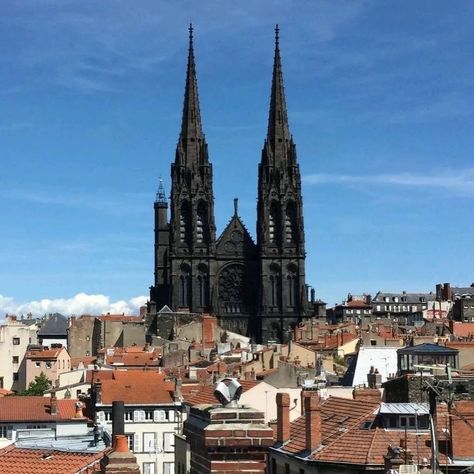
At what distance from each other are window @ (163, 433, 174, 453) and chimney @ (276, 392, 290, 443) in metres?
23.2

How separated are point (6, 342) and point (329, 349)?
3009 cm

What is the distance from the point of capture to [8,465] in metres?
25.6

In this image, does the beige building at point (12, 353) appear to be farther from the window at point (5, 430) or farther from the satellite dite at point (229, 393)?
the satellite dite at point (229, 393)

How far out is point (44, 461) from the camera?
1014 inches

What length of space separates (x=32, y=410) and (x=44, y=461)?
28884 mm

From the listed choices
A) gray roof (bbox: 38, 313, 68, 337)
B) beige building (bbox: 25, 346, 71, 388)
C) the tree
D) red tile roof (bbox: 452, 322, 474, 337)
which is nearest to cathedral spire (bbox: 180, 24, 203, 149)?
gray roof (bbox: 38, 313, 68, 337)

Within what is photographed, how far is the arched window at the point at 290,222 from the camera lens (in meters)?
135

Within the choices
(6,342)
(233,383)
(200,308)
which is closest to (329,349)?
(6,342)

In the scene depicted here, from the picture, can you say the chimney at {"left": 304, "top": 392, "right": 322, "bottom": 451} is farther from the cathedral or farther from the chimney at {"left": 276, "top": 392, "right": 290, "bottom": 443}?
the cathedral

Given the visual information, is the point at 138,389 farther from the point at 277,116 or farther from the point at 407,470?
the point at 277,116

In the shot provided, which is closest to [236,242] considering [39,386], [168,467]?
[39,386]

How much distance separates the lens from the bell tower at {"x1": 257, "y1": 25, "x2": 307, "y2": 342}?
13212 cm

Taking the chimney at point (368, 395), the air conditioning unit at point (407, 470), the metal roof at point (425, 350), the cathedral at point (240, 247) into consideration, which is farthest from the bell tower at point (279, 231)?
the air conditioning unit at point (407, 470)

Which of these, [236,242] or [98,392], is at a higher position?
[236,242]
